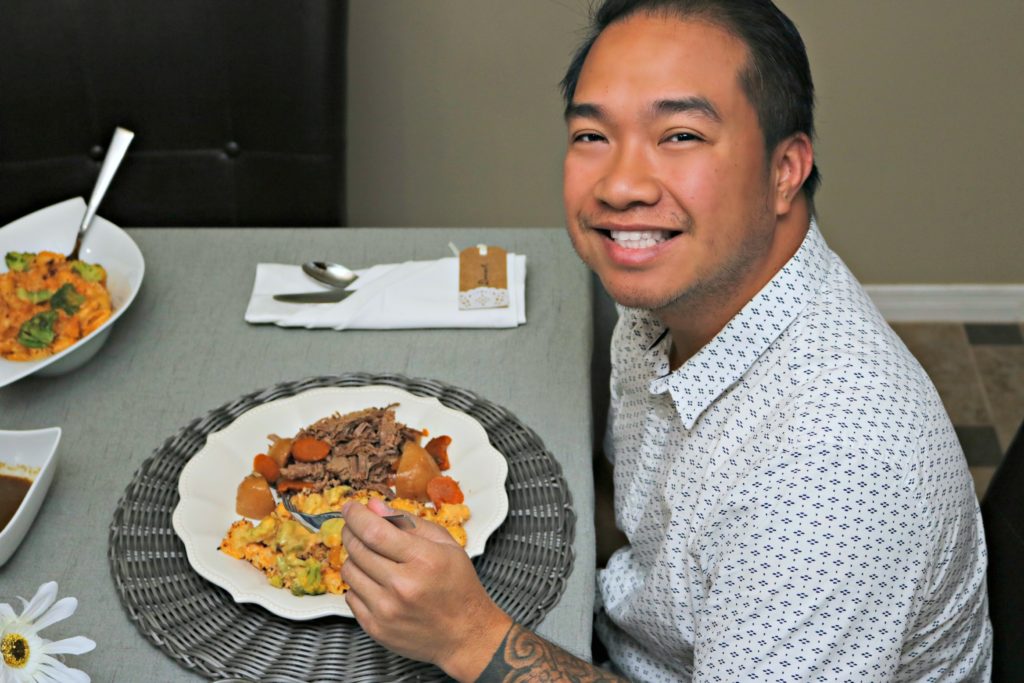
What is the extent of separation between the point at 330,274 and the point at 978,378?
1.87 m

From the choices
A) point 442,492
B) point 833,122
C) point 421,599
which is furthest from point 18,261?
point 833,122

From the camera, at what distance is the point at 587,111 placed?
113 cm

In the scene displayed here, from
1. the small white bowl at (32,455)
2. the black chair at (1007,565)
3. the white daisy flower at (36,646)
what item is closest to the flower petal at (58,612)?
the white daisy flower at (36,646)

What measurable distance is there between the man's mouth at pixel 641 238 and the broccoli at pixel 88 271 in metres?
0.79

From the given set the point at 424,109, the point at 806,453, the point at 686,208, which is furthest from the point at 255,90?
the point at 806,453

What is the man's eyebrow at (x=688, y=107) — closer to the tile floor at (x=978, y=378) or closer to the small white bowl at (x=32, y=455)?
the small white bowl at (x=32, y=455)

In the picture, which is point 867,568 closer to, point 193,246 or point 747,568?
point 747,568

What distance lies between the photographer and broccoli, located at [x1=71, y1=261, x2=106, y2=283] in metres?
1.51

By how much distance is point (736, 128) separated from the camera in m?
1.09

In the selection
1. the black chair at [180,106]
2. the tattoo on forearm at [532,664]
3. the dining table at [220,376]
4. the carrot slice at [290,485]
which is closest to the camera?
the tattoo on forearm at [532,664]

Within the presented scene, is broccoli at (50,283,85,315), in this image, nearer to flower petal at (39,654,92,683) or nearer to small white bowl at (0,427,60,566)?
small white bowl at (0,427,60,566)

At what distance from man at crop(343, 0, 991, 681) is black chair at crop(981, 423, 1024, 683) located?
0.02 metres

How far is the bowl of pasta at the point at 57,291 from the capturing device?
1.41 m

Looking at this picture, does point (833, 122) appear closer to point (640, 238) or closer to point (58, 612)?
point (640, 238)
